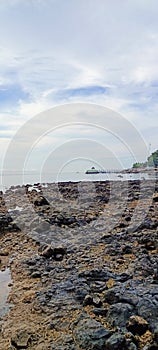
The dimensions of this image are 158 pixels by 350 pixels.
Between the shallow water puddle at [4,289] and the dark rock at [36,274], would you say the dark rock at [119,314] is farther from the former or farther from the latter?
the dark rock at [36,274]

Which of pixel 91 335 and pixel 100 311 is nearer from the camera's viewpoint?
pixel 91 335

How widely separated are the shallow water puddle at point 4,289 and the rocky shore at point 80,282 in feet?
0.33

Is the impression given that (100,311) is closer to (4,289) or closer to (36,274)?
(36,274)

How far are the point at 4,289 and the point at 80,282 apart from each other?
1642 millimetres

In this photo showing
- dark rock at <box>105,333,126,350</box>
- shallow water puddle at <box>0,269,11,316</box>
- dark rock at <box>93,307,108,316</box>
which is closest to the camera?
dark rock at <box>105,333,126,350</box>

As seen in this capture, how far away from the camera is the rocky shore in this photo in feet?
15.7

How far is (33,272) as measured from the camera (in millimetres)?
7789

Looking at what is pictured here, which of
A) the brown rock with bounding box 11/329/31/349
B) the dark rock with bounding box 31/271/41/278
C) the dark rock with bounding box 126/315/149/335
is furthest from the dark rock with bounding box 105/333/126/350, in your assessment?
the dark rock with bounding box 31/271/41/278

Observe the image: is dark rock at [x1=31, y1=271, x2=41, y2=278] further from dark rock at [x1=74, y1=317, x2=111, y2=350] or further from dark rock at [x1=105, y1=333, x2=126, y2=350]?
dark rock at [x1=105, y1=333, x2=126, y2=350]

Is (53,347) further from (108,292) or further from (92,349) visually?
(108,292)

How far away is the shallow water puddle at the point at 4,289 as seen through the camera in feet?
20.7

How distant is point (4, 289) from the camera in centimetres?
738

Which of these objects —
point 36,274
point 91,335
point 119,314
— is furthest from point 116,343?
point 36,274

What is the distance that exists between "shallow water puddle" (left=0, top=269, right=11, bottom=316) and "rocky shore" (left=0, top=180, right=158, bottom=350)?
101 millimetres
